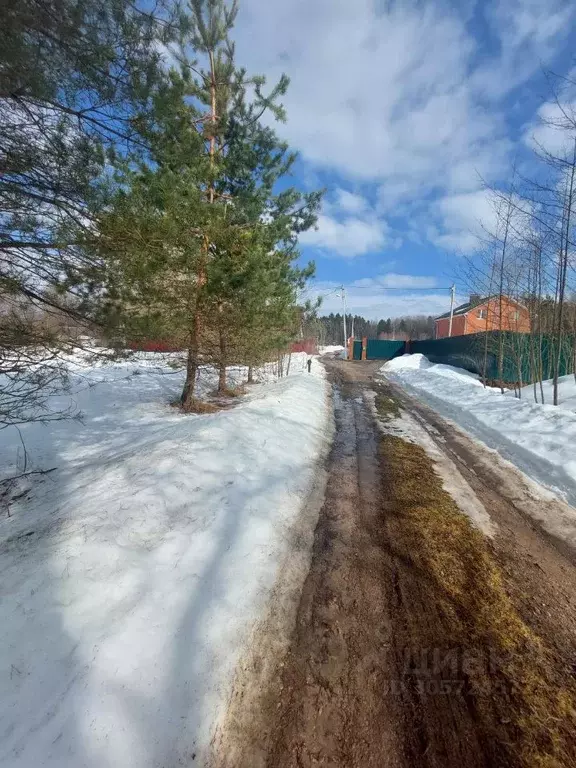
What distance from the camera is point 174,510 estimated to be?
3.66 metres

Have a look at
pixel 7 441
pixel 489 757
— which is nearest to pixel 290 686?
pixel 489 757

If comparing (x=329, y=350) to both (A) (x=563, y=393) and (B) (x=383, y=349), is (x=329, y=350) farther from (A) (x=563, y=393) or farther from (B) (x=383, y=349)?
(A) (x=563, y=393)

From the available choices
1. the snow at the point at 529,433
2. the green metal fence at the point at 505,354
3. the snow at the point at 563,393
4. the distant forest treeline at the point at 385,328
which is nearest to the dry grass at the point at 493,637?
the snow at the point at 529,433

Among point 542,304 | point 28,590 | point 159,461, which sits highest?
point 542,304

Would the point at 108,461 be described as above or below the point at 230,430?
below

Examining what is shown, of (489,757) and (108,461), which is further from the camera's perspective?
(108,461)

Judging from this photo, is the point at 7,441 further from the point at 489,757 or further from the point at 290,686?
the point at 489,757

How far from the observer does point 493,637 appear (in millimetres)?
2391

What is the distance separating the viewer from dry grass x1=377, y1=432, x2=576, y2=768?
1818 mm

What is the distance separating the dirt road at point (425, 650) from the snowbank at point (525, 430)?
1.40 m

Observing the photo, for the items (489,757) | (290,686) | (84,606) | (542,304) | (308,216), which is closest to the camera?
(489,757)

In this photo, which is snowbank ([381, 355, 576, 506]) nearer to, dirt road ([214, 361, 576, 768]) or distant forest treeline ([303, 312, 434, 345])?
dirt road ([214, 361, 576, 768])

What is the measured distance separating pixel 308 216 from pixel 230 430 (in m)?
7.37

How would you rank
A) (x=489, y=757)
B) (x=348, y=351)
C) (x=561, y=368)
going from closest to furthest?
(x=489, y=757), (x=561, y=368), (x=348, y=351)
